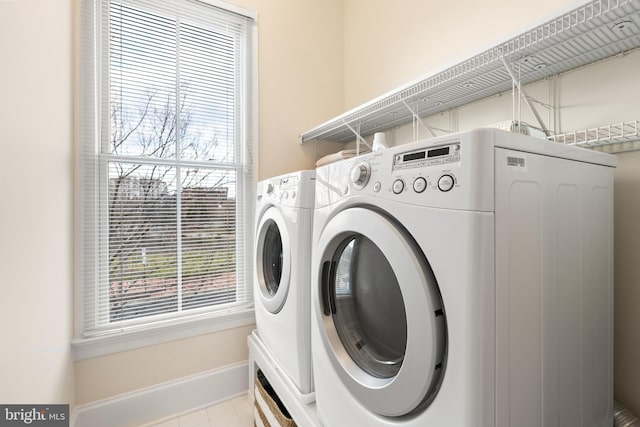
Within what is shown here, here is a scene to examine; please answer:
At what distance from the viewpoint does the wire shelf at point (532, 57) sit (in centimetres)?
82

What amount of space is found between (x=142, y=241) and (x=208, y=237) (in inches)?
14.7

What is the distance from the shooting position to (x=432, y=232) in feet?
2.03

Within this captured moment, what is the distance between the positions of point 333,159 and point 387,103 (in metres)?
0.49

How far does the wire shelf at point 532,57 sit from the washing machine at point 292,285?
0.70m

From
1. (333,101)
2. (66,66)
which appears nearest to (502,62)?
(333,101)

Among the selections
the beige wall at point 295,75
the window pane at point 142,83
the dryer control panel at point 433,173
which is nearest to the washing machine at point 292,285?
the dryer control panel at point 433,173

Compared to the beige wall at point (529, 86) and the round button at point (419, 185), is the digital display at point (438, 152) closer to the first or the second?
the round button at point (419, 185)

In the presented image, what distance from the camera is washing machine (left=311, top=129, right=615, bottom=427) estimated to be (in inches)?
22.2

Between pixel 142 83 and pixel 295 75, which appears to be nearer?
pixel 142 83

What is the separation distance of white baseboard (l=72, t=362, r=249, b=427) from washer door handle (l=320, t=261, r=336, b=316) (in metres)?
1.34

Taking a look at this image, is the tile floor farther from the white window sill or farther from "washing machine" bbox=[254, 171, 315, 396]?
"washing machine" bbox=[254, 171, 315, 396]

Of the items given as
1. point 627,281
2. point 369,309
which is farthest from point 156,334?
point 627,281

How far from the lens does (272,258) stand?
1.62 meters

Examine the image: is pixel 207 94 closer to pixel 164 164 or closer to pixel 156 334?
pixel 164 164
